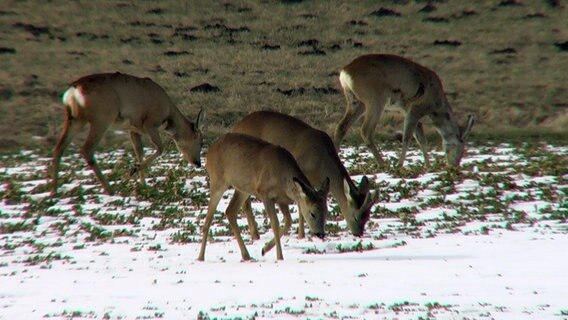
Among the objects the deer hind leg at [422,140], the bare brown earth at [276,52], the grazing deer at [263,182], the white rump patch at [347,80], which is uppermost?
the grazing deer at [263,182]

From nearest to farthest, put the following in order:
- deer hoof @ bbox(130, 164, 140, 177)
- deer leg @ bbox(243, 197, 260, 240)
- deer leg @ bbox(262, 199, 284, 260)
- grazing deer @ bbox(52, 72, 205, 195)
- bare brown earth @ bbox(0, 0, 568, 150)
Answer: deer leg @ bbox(262, 199, 284, 260)
deer leg @ bbox(243, 197, 260, 240)
grazing deer @ bbox(52, 72, 205, 195)
deer hoof @ bbox(130, 164, 140, 177)
bare brown earth @ bbox(0, 0, 568, 150)

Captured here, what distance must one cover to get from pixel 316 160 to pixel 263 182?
59.7 inches

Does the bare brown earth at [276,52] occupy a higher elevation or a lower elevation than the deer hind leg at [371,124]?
lower

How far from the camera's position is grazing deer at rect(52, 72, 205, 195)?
1700 centimetres

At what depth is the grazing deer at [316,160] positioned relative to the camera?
12.4 metres

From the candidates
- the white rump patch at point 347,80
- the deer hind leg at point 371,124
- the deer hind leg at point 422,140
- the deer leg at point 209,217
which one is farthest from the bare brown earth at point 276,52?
the deer leg at point 209,217

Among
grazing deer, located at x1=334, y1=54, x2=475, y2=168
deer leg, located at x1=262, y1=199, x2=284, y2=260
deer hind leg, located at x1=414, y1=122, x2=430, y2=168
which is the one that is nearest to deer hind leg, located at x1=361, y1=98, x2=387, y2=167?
grazing deer, located at x1=334, y1=54, x2=475, y2=168

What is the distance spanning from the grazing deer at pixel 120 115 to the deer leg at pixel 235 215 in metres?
5.03

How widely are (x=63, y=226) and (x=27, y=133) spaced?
12.5m

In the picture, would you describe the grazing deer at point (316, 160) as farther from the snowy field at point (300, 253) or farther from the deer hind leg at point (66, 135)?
the deer hind leg at point (66, 135)

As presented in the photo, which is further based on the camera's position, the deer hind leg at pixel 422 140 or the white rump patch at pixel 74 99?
the deer hind leg at pixel 422 140

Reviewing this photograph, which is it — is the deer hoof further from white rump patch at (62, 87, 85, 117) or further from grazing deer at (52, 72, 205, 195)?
white rump patch at (62, 87, 85, 117)

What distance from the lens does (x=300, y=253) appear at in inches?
470

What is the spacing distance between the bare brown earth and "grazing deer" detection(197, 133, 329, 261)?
42.7ft
